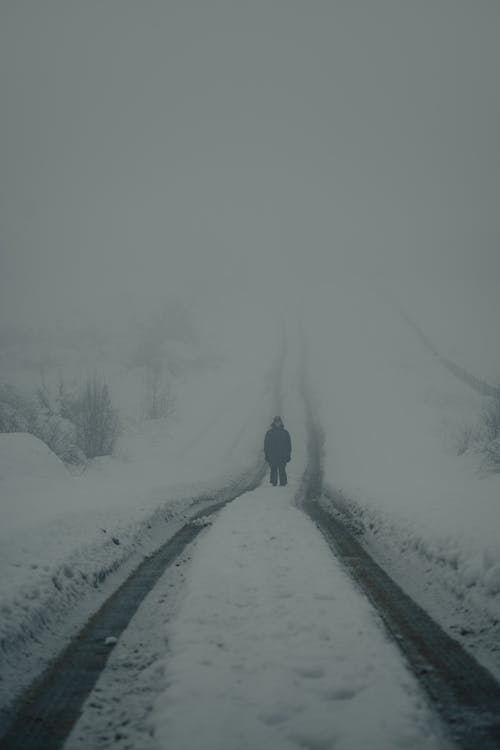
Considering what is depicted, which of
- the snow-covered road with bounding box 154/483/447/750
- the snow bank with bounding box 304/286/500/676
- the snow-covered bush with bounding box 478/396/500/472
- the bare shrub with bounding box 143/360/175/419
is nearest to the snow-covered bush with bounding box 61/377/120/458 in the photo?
the bare shrub with bounding box 143/360/175/419

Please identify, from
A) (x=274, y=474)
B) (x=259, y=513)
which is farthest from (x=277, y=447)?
(x=259, y=513)

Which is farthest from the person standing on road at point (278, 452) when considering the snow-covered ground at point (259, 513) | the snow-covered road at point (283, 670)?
the snow-covered road at point (283, 670)

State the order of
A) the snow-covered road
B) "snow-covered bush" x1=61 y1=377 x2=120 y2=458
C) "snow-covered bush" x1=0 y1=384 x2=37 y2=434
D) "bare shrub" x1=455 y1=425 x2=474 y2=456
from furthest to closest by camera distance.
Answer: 1. "snow-covered bush" x1=61 y1=377 x2=120 y2=458
2. "snow-covered bush" x1=0 y1=384 x2=37 y2=434
3. "bare shrub" x1=455 y1=425 x2=474 y2=456
4. the snow-covered road

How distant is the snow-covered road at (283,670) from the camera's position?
112 inches

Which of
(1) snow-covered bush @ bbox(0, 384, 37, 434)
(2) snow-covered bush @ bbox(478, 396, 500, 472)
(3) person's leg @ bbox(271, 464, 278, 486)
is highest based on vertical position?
(1) snow-covered bush @ bbox(0, 384, 37, 434)

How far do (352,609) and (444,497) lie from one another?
5.84 metres

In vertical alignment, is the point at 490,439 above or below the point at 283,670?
above

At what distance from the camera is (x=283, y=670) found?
3.56 metres

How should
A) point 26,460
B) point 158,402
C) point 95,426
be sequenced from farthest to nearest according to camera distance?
point 158,402 < point 95,426 < point 26,460

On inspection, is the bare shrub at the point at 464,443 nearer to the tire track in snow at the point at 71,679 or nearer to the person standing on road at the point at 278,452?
the person standing on road at the point at 278,452

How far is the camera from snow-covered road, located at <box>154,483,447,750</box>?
285 cm

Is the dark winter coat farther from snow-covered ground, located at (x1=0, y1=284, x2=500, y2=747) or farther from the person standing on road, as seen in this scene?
snow-covered ground, located at (x1=0, y1=284, x2=500, y2=747)

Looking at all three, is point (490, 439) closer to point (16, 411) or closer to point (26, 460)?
point (26, 460)

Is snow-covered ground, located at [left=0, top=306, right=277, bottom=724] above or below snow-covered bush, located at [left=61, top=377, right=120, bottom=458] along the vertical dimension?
below
